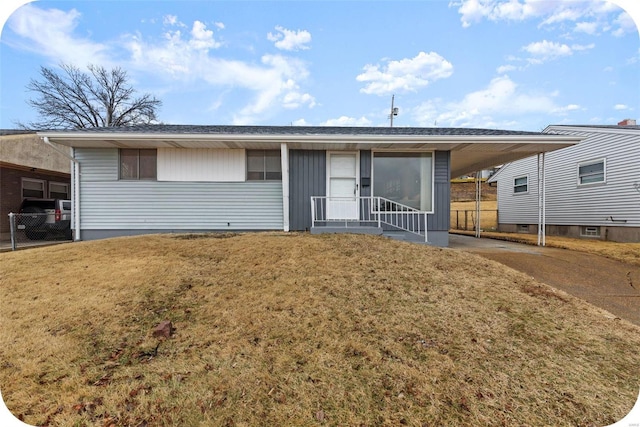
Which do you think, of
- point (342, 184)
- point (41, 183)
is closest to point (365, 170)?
point (342, 184)

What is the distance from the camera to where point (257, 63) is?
10750 millimetres

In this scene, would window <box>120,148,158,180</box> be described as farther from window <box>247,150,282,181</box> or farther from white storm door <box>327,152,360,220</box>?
white storm door <box>327,152,360,220</box>

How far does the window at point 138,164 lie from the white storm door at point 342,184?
4975 mm

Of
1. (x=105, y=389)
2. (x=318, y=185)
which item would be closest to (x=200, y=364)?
(x=105, y=389)

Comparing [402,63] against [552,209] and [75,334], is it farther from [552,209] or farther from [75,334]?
[75,334]

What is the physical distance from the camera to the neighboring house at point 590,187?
8.95 meters

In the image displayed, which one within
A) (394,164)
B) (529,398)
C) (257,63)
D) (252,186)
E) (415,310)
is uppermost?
(257,63)

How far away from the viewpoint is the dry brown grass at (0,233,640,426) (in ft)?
6.16

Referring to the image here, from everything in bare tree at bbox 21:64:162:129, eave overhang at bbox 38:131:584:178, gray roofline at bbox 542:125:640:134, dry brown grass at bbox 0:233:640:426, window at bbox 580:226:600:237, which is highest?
bare tree at bbox 21:64:162:129

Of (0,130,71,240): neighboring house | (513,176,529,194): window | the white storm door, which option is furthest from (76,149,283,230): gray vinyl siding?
(513,176,529,194): window

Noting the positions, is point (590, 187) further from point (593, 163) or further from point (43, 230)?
Answer: point (43, 230)

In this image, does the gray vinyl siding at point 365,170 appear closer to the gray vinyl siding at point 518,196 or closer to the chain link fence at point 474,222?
the gray vinyl siding at point 518,196

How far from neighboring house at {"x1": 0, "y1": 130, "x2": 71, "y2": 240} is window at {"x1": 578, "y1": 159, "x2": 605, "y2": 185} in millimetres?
18957

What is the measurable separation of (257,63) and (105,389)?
1137cm
